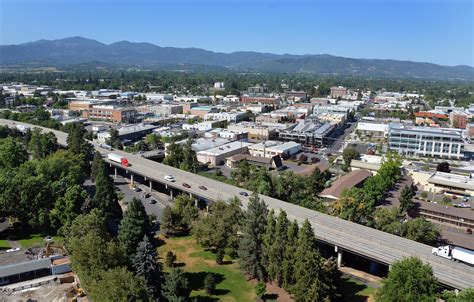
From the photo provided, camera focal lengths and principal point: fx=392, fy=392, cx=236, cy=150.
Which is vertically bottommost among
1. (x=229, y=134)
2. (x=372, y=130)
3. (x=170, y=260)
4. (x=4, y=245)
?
(x=4, y=245)

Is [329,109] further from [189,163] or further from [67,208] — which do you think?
[67,208]

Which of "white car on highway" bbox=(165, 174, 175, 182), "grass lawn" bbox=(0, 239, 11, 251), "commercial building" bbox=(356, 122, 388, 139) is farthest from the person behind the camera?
"commercial building" bbox=(356, 122, 388, 139)

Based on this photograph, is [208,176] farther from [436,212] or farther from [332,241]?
[436,212]

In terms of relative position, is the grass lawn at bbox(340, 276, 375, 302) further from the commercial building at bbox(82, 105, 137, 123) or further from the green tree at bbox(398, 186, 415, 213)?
the commercial building at bbox(82, 105, 137, 123)

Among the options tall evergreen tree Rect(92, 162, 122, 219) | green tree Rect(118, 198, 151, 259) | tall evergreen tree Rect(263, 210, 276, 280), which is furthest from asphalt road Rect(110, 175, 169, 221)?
tall evergreen tree Rect(263, 210, 276, 280)

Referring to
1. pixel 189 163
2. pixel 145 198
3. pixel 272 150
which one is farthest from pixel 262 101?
pixel 145 198
